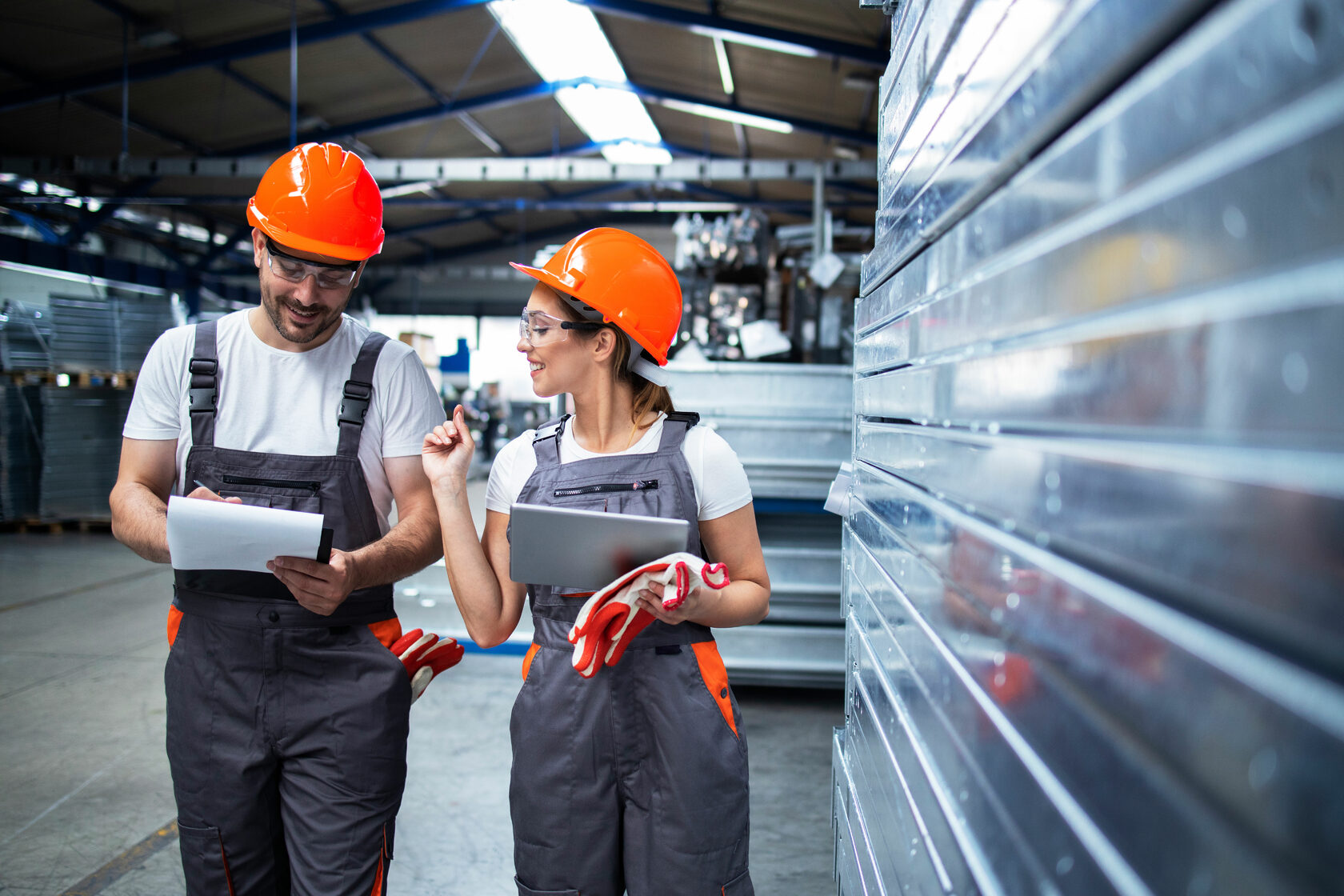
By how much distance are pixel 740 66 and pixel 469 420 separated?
376 inches

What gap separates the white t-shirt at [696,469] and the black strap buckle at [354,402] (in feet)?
0.96

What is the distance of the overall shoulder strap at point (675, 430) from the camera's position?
1.63 m

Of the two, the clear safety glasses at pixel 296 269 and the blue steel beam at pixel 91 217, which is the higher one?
the blue steel beam at pixel 91 217

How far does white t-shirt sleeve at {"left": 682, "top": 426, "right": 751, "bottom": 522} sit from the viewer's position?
1.63 m

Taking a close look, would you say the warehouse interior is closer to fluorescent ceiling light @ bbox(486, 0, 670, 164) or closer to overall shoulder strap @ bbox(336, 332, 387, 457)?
overall shoulder strap @ bbox(336, 332, 387, 457)

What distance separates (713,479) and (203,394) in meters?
1.01

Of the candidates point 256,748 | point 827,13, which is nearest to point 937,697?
point 256,748

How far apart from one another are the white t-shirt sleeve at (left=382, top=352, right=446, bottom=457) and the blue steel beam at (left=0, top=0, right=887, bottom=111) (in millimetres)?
6950

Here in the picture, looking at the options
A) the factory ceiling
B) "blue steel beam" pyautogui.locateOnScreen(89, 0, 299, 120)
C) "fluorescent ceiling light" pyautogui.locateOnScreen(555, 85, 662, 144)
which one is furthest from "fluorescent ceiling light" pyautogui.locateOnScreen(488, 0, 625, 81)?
"blue steel beam" pyautogui.locateOnScreen(89, 0, 299, 120)

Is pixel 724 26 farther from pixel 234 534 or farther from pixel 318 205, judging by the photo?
pixel 234 534

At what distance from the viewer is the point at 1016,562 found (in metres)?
0.61

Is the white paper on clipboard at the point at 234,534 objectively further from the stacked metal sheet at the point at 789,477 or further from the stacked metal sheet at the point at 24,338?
the stacked metal sheet at the point at 24,338

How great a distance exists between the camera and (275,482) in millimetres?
1692

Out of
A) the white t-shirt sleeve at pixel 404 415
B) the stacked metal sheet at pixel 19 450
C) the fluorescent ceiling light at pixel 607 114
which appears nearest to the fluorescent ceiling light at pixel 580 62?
the fluorescent ceiling light at pixel 607 114
